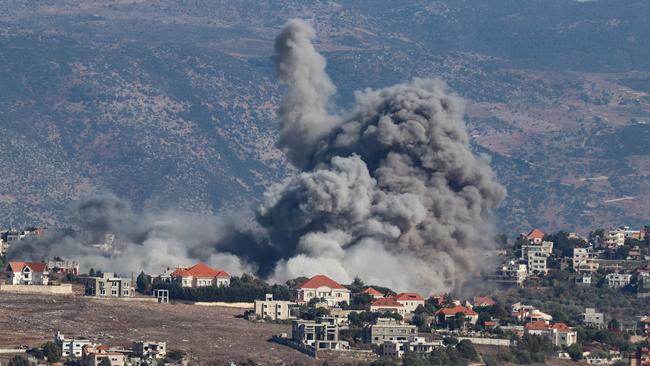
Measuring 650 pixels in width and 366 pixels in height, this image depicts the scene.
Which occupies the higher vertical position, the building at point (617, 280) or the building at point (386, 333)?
the building at point (617, 280)

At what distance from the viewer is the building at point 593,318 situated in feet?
452

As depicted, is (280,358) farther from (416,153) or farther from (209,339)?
(416,153)

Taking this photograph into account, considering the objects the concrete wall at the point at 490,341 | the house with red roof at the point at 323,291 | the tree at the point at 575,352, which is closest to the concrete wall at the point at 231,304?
the house with red roof at the point at 323,291

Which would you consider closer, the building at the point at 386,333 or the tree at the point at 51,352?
the tree at the point at 51,352

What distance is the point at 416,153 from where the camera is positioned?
146m

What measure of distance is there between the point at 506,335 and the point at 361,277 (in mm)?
17084

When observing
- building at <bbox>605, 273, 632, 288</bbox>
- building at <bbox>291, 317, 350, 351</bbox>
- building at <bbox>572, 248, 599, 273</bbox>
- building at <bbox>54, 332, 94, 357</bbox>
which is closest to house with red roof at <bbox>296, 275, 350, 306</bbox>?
building at <bbox>291, 317, 350, 351</bbox>

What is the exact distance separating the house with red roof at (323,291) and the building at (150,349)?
20.1m

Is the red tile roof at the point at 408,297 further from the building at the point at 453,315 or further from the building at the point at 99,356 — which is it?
the building at the point at 99,356

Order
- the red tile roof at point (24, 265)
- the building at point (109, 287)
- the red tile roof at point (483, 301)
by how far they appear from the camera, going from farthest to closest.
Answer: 1. the red tile roof at point (483, 301)
2. the red tile roof at point (24, 265)
3. the building at point (109, 287)

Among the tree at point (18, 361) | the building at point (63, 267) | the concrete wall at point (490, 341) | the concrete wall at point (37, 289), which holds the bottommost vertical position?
the tree at point (18, 361)

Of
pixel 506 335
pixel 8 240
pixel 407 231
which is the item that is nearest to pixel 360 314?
pixel 506 335

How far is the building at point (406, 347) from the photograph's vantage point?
11812cm

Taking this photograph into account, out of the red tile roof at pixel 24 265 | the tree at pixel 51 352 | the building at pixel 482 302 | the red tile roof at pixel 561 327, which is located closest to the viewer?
the tree at pixel 51 352
